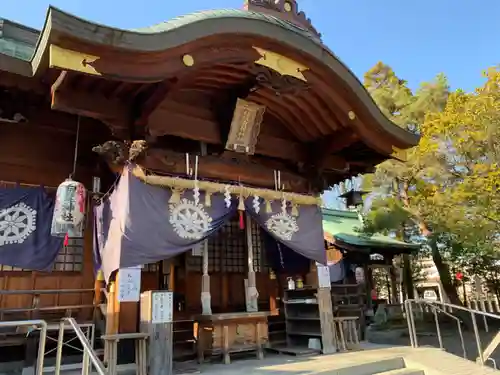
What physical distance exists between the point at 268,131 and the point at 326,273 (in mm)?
3092

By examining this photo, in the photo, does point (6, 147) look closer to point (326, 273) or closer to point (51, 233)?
point (51, 233)

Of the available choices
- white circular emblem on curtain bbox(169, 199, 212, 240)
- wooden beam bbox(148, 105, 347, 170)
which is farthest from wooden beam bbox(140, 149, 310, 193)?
white circular emblem on curtain bbox(169, 199, 212, 240)

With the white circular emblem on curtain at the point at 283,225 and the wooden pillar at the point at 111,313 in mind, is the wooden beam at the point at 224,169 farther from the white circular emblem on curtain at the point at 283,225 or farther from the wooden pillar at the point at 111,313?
the wooden pillar at the point at 111,313

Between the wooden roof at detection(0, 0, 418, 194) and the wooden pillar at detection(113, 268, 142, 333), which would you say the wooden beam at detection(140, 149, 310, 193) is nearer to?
the wooden roof at detection(0, 0, 418, 194)

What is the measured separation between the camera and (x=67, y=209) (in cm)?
612

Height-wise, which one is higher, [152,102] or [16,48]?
[16,48]

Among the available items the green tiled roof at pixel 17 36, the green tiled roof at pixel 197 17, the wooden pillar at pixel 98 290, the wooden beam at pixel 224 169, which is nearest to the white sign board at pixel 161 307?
the wooden pillar at pixel 98 290

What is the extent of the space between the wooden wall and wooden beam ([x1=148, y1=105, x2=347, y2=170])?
174cm

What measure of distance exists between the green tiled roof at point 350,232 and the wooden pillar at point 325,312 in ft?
27.2

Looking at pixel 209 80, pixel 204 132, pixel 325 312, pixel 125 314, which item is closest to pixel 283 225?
pixel 325 312

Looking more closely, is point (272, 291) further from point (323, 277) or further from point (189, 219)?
point (189, 219)

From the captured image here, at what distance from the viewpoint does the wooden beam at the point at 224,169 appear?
653cm

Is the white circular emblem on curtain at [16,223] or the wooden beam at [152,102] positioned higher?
the wooden beam at [152,102]

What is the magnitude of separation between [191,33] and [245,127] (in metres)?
2.07
